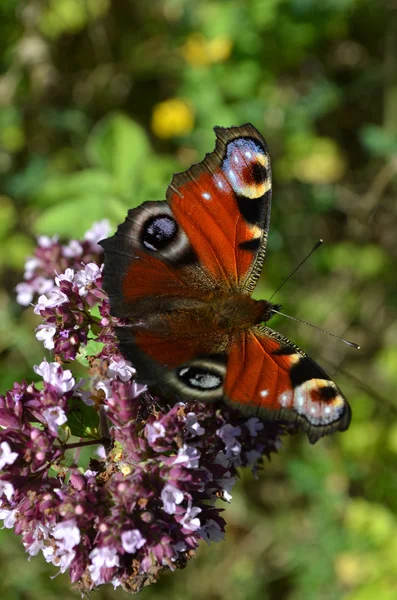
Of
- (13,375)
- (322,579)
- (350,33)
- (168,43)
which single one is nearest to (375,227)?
(350,33)

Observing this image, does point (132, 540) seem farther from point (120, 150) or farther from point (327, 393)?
point (120, 150)

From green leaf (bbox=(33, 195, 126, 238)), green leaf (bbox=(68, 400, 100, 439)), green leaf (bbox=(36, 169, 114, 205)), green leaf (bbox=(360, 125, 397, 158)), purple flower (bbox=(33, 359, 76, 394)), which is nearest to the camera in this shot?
purple flower (bbox=(33, 359, 76, 394))

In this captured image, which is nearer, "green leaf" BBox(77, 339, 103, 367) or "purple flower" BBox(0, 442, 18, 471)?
"purple flower" BBox(0, 442, 18, 471)

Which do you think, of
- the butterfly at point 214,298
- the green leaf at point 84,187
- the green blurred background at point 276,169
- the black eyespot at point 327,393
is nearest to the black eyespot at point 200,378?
the butterfly at point 214,298

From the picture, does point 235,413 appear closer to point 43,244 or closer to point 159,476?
point 159,476

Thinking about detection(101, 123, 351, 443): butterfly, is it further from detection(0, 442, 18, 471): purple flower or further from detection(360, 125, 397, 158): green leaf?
detection(360, 125, 397, 158): green leaf

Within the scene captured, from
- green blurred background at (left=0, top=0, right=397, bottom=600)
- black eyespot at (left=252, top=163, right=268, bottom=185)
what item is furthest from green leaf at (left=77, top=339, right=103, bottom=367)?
green blurred background at (left=0, top=0, right=397, bottom=600)

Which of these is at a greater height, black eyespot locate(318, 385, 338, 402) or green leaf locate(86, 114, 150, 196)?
green leaf locate(86, 114, 150, 196)
